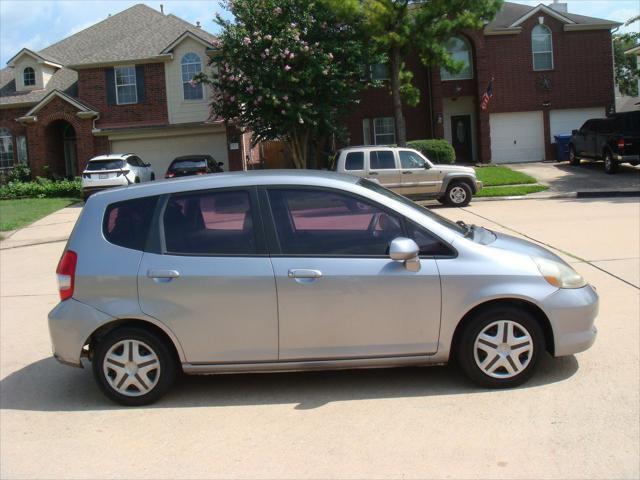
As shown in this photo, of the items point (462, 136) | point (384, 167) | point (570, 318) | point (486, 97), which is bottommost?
point (570, 318)

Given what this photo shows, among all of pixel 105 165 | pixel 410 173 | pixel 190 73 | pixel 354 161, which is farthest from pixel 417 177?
pixel 190 73

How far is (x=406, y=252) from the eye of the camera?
16.3 ft

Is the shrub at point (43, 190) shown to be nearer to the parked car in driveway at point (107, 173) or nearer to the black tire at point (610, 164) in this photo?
the parked car in driveway at point (107, 173)

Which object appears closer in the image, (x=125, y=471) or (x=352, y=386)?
(x=125, y=471)

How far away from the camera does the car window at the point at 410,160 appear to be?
1923cm

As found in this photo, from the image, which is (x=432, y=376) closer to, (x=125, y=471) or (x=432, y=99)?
(x=125, y=471)

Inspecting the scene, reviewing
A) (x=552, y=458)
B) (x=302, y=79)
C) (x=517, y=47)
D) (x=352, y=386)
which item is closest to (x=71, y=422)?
(x=352, y=386)

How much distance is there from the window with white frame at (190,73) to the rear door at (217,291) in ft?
87.6

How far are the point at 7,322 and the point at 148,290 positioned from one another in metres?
4.04

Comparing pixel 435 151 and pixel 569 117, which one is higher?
pixel 569 117

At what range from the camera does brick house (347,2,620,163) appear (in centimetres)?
3108

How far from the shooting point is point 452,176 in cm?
1919

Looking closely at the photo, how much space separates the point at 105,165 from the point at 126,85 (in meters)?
7.14

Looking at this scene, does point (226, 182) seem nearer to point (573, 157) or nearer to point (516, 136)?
point (573, 157)
